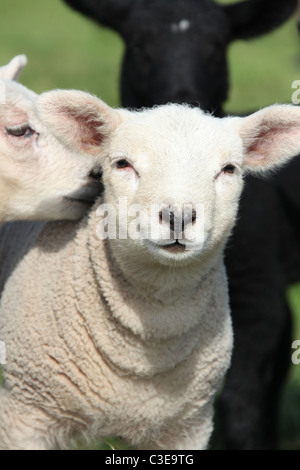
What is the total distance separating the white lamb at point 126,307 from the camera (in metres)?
3.83

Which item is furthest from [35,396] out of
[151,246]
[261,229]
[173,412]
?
[261,229]

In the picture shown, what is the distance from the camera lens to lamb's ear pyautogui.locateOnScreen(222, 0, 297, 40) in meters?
6.40

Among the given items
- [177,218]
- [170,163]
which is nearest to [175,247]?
[177,218]

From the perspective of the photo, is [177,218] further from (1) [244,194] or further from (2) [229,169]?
(1) [244,194]

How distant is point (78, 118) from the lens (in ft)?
13.0

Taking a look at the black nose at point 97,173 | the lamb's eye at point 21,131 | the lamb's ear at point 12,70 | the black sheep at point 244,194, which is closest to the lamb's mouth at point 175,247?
the black nose at point 97,173

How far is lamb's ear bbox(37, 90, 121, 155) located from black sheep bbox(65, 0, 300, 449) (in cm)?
155

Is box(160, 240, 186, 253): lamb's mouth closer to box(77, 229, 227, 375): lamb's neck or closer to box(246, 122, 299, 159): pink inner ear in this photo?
box(77, 229, 227, 375): lamb's neck

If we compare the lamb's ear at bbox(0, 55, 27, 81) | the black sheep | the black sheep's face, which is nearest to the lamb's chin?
the lamb's ear at bbox(0, 55, 27, 81)

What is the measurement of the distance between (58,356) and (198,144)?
1013mm

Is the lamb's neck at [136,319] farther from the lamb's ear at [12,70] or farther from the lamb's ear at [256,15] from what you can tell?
the lamb's ear at [256,15]

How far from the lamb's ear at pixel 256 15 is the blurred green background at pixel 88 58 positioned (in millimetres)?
3947

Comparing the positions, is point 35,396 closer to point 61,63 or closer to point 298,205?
point 298,205
